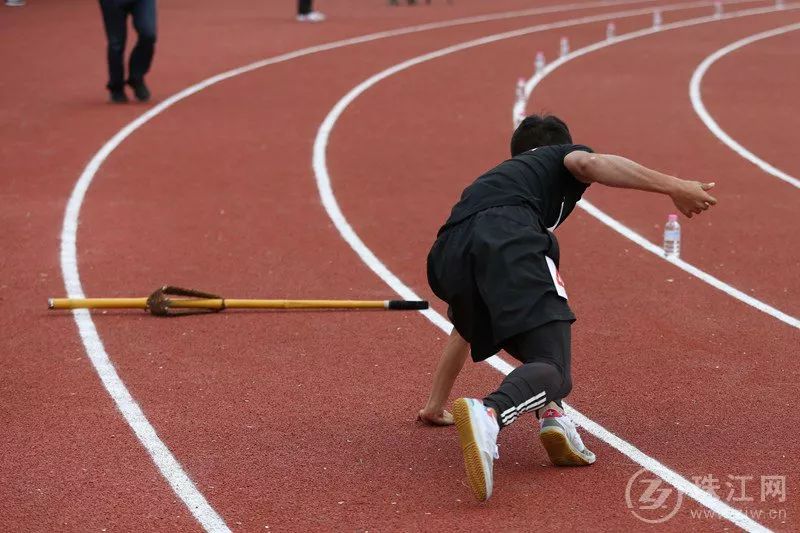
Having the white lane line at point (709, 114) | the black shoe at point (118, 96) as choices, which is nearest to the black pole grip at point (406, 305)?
the white lane line at point (709, 114)

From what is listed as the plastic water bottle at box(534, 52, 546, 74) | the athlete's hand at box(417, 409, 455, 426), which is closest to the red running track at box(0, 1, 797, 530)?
the athlete's hand at box(417, 409, 455, 426)

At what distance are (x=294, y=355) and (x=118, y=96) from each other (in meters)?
8.83

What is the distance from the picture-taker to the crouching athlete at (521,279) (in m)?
5.26

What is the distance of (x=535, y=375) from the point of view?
530 centimetres

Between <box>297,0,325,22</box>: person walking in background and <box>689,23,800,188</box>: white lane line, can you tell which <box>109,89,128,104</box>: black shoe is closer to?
<box>689,23,800,188</box>: white lane line

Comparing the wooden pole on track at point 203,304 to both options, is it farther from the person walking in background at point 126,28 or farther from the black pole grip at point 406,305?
the person walking in background at point 126,28

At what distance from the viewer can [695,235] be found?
33.3ft

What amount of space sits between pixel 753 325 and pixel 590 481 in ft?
9.21

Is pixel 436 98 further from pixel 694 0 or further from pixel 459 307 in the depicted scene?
pixel 694 0

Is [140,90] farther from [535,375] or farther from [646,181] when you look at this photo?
[535,375]

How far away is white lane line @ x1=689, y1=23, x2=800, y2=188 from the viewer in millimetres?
12562

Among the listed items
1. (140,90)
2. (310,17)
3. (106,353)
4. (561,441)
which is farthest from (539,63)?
(561,441)

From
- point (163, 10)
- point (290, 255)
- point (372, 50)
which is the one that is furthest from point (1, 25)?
point (290, 255)

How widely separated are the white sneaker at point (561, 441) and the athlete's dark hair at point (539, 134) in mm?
1231
